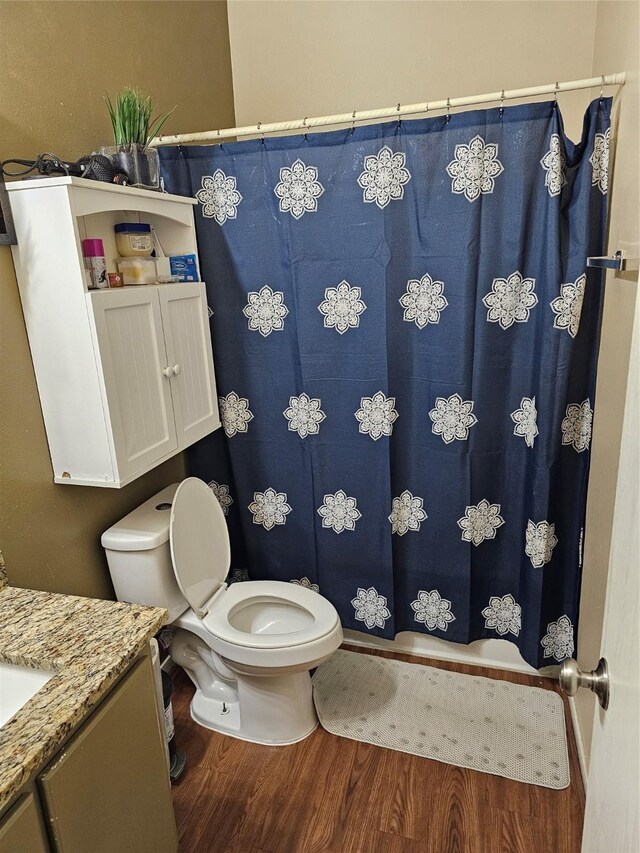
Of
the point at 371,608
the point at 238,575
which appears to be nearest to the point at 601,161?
the point at 371,608

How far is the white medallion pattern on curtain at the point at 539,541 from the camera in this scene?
6.30 feet

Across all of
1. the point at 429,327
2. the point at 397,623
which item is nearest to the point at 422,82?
the point at 429,327

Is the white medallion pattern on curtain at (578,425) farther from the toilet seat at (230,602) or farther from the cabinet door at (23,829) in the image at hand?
the cabinet door at (23,829)

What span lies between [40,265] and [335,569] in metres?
1.46

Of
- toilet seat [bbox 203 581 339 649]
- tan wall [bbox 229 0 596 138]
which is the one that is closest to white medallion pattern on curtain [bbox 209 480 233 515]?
toilet seat [bbox 203 581 339 649]

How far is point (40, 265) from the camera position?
4.66 ft

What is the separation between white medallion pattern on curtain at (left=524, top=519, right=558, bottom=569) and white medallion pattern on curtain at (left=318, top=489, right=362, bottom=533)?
1.95ft

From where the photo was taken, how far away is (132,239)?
171 cm

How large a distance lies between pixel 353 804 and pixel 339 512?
918 millimetres

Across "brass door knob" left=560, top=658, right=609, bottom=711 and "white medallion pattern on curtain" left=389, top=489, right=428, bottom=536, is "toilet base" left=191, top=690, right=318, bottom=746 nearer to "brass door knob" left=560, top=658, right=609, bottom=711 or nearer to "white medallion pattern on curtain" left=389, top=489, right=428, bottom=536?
"white medallion pattern on curtain" left=389, top=489, right=428, bottom=536

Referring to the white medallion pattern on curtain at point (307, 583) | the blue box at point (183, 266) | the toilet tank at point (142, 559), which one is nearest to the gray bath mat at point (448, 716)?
the white medallion pattern on curtain at point (307, 583)

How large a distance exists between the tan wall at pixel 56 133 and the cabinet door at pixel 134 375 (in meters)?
0.21

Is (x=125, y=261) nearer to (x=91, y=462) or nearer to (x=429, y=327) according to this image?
(x=91, y=462)

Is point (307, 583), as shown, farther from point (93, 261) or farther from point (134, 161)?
point (134, 161)
